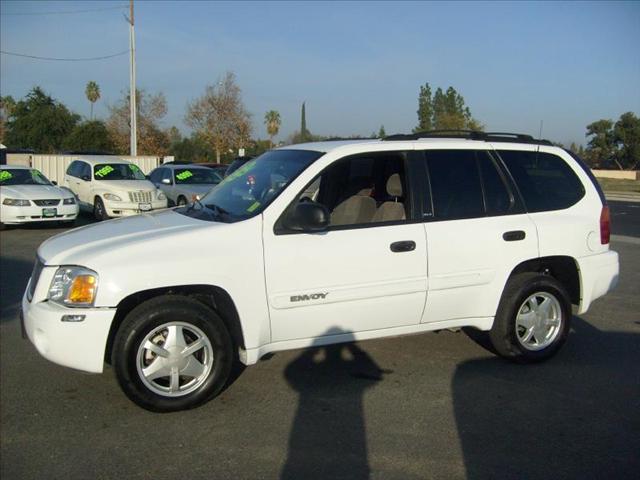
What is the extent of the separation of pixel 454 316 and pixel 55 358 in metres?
2.91

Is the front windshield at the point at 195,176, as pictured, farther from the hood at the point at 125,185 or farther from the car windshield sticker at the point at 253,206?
the car windshield sticker at the point at 253,206

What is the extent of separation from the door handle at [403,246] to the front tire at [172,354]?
4.42 feet

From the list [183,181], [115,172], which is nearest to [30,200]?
[115,172]

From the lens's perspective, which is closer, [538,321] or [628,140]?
[538,321]

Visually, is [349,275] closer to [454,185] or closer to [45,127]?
[454,185]

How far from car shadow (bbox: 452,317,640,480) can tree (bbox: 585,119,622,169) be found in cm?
6214

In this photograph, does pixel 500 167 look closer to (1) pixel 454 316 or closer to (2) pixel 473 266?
(2) pixel 473 266

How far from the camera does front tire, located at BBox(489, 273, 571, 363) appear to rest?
5.10m

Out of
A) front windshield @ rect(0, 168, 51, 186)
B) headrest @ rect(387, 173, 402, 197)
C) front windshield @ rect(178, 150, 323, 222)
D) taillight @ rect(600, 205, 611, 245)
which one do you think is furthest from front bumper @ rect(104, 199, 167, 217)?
taillight @ rect(600, 205, 611, 245)

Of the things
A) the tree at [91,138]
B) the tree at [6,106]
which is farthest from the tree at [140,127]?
the tree at [6,106]

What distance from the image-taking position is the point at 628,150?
Result: 60.8m

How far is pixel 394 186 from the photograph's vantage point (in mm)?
5188

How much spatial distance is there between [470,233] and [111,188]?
487 inches

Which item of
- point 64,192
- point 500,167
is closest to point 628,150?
point 64,192
